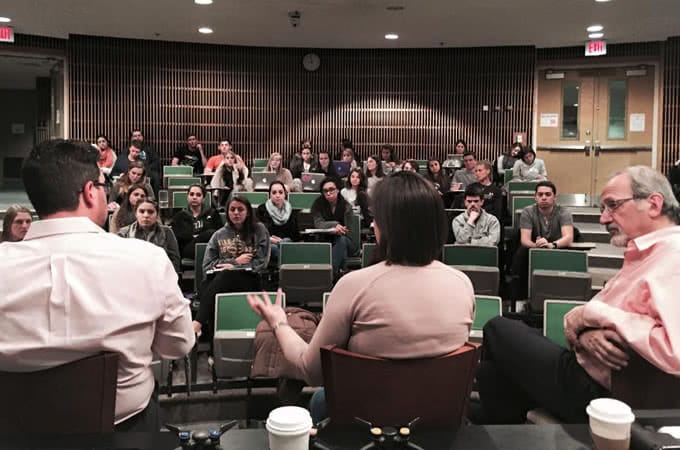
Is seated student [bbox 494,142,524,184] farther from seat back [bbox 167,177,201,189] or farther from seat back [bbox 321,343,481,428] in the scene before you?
seat back [bbox 321,343,481,428]

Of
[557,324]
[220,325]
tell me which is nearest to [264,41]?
[220,325]

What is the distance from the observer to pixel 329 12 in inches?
422

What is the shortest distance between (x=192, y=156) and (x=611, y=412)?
1273 centimetres

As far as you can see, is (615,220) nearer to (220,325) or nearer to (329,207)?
(220,325)

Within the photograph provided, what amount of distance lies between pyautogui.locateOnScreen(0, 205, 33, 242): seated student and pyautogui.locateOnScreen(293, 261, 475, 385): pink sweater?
4.07 meters

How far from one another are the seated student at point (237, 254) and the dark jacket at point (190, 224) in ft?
3.90

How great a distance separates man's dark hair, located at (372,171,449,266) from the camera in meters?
2.11

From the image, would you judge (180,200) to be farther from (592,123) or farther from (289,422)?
(592,123)

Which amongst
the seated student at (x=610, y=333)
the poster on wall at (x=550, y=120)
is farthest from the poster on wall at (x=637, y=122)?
the seated student at (x=610, y=333)

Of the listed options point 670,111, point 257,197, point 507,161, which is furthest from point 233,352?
point 670,111

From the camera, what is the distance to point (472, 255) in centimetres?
666

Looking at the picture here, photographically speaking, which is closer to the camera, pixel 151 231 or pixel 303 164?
pixel 151 231

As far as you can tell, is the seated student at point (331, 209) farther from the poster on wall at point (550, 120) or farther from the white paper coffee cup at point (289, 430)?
the poster on wall at point (550, 120)

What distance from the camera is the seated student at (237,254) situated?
5.96 m
